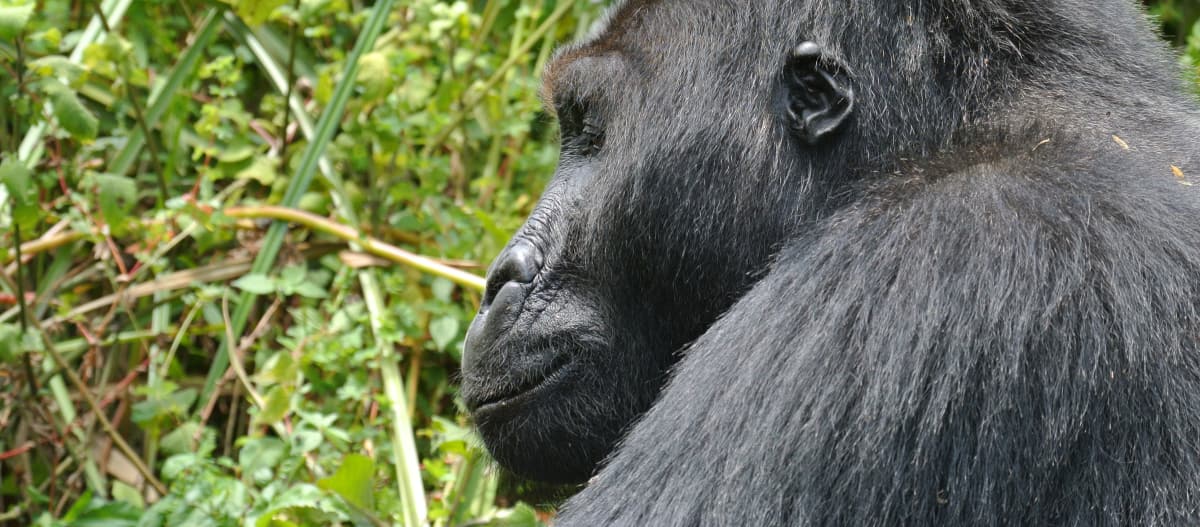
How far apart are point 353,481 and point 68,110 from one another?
4.02ft

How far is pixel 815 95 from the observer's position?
261 cm

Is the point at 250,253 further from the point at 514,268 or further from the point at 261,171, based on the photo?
the point at 514,268

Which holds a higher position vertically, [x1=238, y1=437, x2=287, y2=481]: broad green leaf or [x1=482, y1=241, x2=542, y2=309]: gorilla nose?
[x1=482, y1=241, x2=542, y2=309]: gorilla nose

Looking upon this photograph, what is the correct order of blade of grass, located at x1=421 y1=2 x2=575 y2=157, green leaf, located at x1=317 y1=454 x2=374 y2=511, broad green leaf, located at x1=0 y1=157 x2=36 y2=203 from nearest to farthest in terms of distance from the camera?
green leaf, located at x1=317 y1=454 x2=374 y2=511
broad green leaf, located at x1=0 y1=157 x2=36 y2=203
blade of grass, located at x1=421 y1=2 x2=575 y2=157

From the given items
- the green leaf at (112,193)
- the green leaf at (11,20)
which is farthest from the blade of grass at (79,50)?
the green leaf at (11,20)

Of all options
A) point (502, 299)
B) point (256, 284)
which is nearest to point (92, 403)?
point (256, 284)

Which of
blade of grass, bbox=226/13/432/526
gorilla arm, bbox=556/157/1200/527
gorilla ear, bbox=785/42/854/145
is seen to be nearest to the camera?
gorilla arm, bbox=556/157/1200/527

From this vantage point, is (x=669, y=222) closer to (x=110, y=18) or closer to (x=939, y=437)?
(x=939, y=437)

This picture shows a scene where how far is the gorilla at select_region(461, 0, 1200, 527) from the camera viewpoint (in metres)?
2.09

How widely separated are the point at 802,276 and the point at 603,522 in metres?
0.55

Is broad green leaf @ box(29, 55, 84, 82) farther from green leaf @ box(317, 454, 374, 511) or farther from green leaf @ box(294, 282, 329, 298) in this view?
green leaf @ box(317, 454, 374, 511)

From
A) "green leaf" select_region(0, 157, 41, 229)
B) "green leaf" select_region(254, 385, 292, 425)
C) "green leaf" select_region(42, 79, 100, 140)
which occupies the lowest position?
"green leaf" select_region(254, 385, 292, 425)

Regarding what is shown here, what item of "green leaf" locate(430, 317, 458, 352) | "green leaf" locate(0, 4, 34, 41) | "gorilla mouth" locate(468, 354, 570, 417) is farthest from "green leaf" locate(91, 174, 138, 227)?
"gorilla mouth" locate(468, 354, 570, 417)

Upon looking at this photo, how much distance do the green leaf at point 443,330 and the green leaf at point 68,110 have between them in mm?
1184
